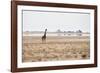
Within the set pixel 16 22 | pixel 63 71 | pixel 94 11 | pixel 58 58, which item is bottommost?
pixel 63 71

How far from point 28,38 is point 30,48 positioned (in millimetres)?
86

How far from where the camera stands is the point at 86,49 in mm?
1906

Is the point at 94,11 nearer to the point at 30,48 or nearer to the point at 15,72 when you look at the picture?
the point at 30,48

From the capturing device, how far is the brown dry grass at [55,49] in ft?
5.64

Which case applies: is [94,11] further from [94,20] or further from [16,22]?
[16,22]

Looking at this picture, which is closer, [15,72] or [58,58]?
[15,72]

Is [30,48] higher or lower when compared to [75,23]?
lower

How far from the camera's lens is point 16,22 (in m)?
1.66

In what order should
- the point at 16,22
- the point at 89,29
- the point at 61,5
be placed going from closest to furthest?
the point at 16,22, the point at 61,5, the point at 89,29

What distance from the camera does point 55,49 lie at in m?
1.80

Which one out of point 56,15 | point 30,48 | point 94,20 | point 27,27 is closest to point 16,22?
point 27,27

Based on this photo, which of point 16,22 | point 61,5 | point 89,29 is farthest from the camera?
point 89,29

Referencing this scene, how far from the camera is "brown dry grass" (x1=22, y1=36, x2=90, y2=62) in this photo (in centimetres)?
172

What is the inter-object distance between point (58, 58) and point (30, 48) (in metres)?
0.27
